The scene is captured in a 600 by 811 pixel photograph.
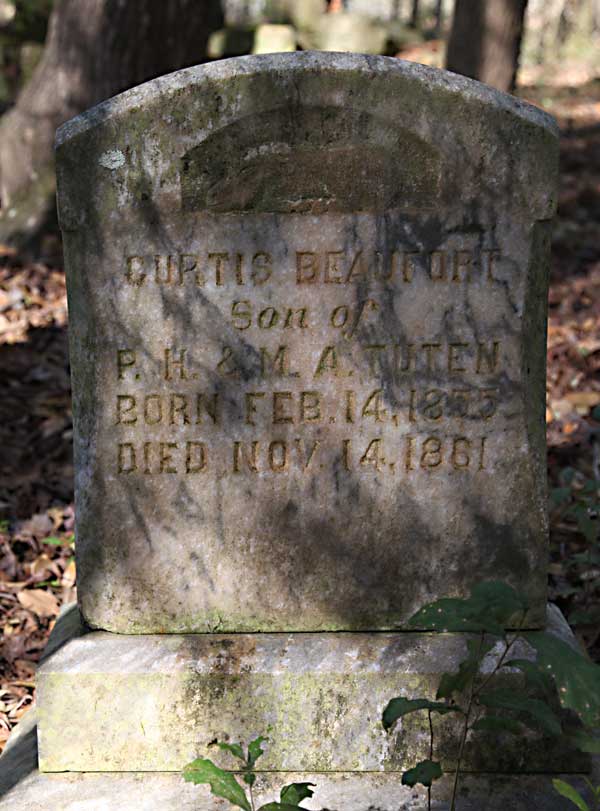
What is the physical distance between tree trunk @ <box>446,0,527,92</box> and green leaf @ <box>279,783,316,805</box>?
6432 millimetres

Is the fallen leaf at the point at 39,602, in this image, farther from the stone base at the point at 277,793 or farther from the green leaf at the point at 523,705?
the green leaf at the point at 523,705

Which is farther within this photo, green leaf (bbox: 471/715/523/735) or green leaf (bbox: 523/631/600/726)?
green leaf (bbox: 471/715/523/735)

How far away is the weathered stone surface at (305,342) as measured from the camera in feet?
7.77

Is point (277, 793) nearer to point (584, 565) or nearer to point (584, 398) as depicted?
point (584, 565)

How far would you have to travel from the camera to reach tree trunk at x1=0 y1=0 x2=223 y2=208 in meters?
6.69

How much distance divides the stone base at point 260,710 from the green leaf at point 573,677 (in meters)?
0.59

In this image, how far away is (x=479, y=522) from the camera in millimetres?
2582

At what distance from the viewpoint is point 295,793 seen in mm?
2070

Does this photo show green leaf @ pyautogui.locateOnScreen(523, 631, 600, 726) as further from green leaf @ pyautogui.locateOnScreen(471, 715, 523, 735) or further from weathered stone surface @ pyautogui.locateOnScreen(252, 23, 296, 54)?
weathered stone surface @ pyautogui.locateOnScreen(252, 23, 296, 54)

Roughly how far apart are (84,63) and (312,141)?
4926 mm

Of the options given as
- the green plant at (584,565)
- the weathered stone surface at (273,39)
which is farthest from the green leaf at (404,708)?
the weathered stone surface at (273,39)

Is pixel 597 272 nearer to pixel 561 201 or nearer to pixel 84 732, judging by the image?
pixel 561 201

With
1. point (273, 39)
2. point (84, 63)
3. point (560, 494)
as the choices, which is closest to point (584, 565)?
point (560, 494)

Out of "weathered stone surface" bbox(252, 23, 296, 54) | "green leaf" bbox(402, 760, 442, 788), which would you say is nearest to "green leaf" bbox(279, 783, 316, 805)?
"green leaf" bbox(402, 760, 442, 788)
